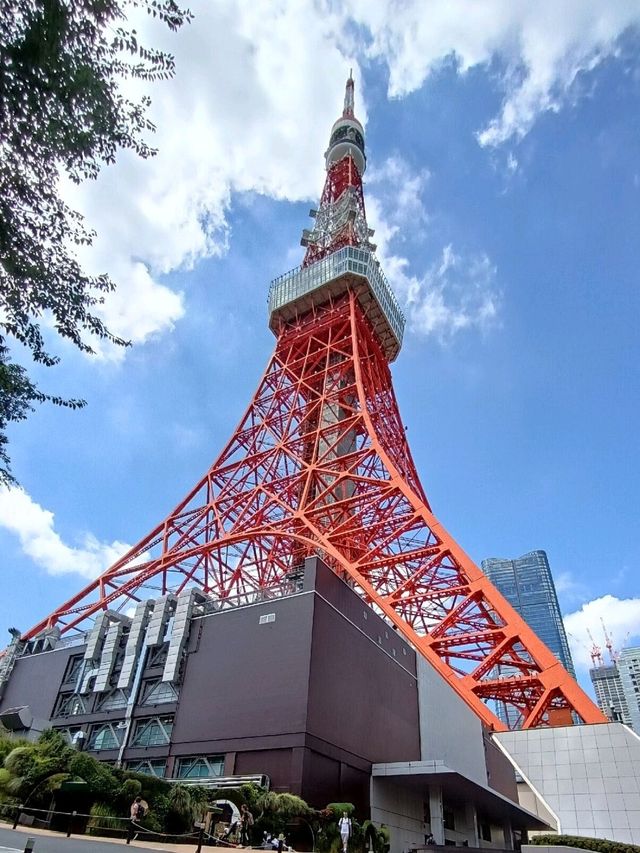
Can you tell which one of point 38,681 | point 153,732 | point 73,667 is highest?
point 73,667

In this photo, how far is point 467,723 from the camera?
24828 mm

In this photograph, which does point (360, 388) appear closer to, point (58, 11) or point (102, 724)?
point (102, 724)

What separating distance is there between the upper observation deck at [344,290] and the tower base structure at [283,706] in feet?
73.7

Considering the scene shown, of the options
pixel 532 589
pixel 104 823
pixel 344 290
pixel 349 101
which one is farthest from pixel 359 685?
Answer: pixel 532 589

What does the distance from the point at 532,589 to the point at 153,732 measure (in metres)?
168

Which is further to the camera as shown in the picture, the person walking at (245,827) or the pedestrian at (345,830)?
the pedestrian at (345,830)

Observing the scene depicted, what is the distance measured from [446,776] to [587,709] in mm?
5909

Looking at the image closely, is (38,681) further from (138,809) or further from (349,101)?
(349,101)

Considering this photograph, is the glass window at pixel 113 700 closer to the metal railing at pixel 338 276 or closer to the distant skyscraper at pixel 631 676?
the metal railing at pixel 338 276

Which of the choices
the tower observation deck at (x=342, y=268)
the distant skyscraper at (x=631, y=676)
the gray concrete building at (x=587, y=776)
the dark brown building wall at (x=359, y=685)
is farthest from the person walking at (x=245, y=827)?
the distant skyscraper at (x=631, y=676)

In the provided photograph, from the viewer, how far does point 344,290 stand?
38.2 metres

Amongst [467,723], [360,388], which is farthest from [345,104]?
[467,723]

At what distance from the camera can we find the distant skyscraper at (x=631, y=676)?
108750 mm

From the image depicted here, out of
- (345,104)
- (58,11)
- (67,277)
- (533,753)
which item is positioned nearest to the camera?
(58,11)
